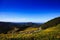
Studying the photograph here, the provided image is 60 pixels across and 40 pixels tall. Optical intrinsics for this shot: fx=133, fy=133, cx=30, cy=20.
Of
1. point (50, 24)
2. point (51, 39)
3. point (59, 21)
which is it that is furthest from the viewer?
point (59, 21)

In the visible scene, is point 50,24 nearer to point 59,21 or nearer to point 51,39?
point 59,21

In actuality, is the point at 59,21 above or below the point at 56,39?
above

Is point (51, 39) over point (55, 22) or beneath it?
beneath

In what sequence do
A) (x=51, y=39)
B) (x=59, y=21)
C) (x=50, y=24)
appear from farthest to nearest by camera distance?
1. (x=59, y=21)
2. (x=50, y=24)
3. (x=51, y=39)

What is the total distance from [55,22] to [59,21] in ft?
7.08

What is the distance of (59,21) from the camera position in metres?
43.4

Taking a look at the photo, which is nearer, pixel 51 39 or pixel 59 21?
pixel 51 39

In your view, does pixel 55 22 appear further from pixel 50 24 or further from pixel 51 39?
pixel 51 39

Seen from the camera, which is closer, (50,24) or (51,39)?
(51,39)

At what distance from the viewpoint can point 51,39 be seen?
17.3 meters

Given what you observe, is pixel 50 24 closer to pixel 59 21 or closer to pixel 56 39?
pixel 59 21

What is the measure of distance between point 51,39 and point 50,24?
2369 cm

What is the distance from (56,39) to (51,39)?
2.15 feet

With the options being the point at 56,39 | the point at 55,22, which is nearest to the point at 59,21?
the point at 55,22
